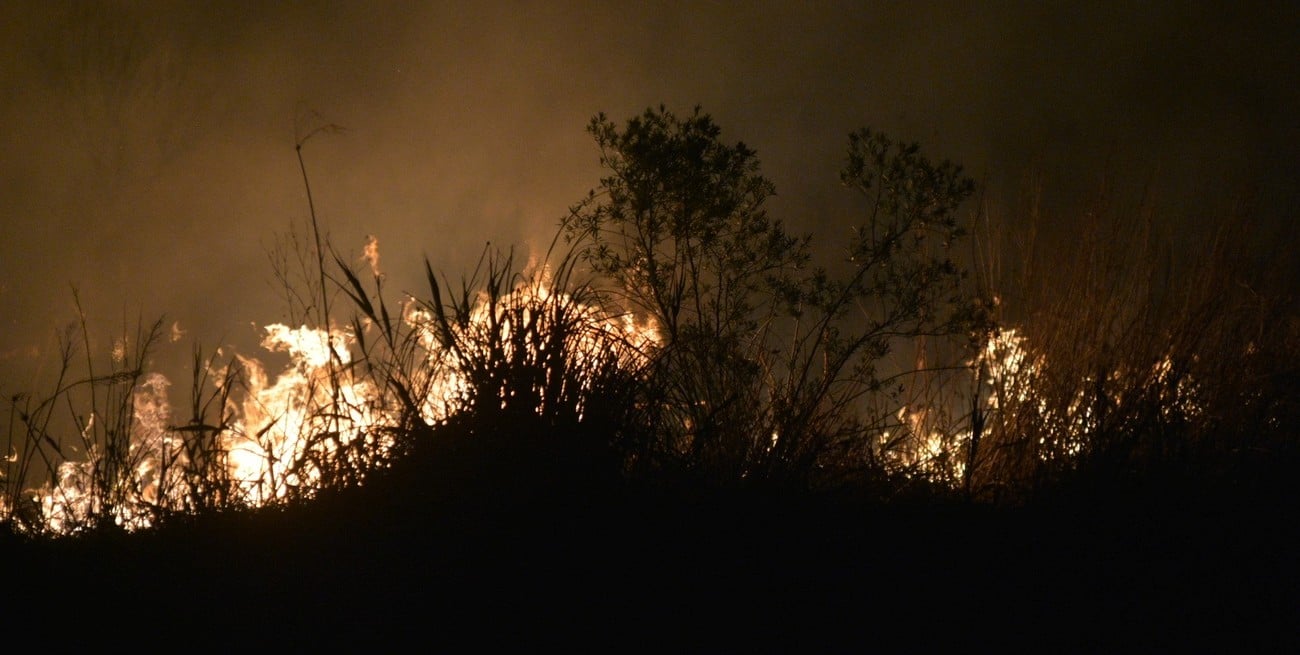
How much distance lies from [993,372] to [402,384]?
101 inches

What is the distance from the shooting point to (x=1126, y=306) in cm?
442

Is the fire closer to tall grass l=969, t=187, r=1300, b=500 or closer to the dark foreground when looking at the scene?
the dark foreground

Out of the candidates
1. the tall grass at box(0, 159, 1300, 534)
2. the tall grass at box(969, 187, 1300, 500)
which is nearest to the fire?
the tall grass at box(0, 159, 1300, 534)

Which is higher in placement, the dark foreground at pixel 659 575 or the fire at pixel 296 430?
the fire at pixel 296 430

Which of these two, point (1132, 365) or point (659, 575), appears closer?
point (659, 575)

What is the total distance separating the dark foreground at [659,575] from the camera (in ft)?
7.38

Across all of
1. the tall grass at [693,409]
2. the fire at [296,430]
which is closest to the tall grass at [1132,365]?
the tall grass at [693,409]

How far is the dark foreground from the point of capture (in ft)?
7.38

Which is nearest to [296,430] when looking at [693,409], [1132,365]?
[693,409]

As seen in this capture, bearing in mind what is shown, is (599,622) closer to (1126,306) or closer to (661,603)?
(661,603)

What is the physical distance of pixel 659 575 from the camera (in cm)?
246

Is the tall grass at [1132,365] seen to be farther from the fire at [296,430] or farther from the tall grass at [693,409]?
the fire at [296,430]

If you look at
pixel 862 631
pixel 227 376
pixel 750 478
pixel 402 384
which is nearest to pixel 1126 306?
pixel 750 478

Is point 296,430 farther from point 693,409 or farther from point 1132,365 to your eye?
point 1132,365
